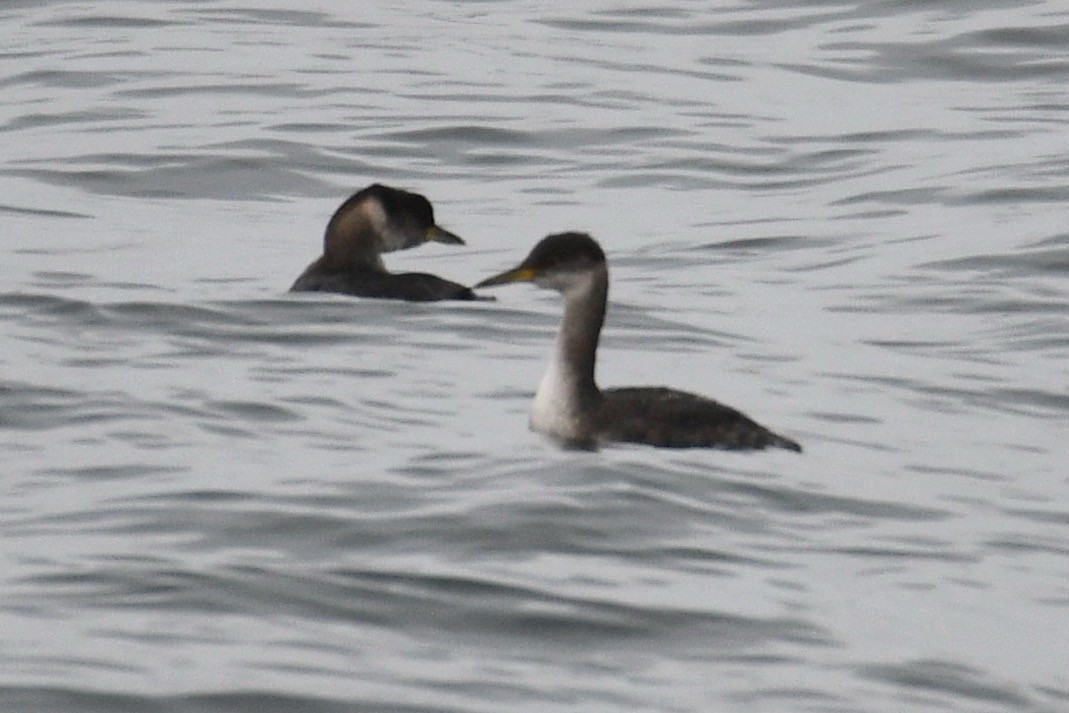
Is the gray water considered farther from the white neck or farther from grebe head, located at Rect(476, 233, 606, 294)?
grebe head, located at Rect(476, 233, 606, 294)

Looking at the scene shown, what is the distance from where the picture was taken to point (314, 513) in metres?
11.2

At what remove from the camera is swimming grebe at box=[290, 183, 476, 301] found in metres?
16.7

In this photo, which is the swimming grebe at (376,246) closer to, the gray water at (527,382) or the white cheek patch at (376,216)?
the white cheek patch at (376,216)

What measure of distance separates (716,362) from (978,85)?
44.3ft

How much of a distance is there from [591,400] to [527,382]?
211 centimetres

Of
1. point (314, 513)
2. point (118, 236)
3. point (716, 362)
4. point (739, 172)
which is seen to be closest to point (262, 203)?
point (118, 236)

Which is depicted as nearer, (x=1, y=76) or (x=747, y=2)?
(x=1, y=76)

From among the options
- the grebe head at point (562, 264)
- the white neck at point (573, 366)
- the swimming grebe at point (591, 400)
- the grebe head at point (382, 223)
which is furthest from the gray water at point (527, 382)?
the grebe head at point (562, 264)

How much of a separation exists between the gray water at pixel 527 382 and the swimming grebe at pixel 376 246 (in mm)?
148

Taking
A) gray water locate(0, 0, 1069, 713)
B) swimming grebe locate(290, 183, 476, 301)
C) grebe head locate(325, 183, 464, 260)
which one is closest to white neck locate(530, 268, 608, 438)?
gray water locate(0, 0, 1069, 713)

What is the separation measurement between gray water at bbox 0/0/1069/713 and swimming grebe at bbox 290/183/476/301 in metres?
0.15

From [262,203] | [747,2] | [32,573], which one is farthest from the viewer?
[747,2]

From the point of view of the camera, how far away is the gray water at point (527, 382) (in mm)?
9570

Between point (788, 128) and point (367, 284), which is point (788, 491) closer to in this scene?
point (367, 284)
